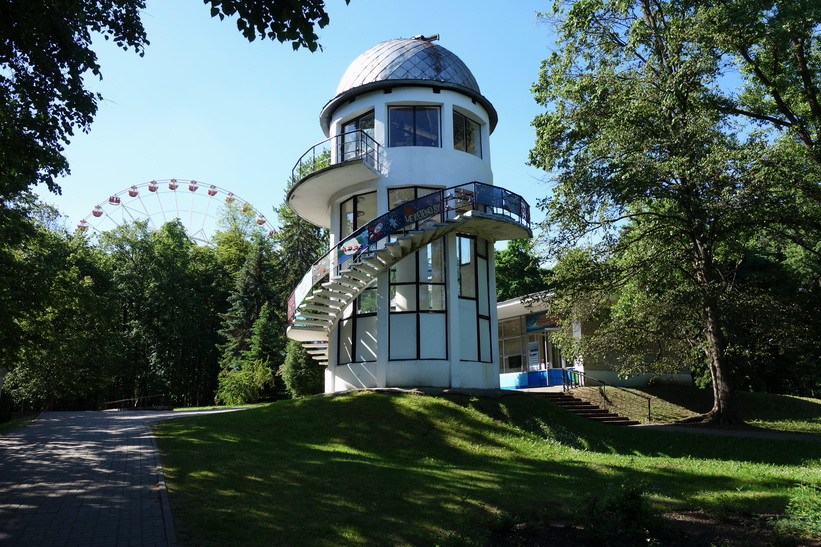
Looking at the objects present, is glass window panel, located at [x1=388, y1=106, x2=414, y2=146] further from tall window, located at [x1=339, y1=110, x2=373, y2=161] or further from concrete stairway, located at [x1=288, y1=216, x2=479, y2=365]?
concrete stairway, located at [x1=288, y1=216, x2=479, y2=365]

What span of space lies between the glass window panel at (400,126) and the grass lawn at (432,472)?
27.8 ft

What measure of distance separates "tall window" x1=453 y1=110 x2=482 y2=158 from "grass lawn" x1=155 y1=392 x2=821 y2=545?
885 centimetres

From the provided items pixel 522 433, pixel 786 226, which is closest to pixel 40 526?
pixel 522 433

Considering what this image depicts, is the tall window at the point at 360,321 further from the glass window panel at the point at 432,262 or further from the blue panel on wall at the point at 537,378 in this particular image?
the blue panel on wall at the point at 537,378

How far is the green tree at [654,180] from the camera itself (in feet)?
60.0

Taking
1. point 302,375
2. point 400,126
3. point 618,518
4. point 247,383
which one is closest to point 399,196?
point 400,126

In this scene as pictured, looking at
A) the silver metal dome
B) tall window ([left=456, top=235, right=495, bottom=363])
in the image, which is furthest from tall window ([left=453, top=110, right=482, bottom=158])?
tall window ([left=456, top=235, right=495, bottom=363])

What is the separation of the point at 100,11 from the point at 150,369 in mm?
38640

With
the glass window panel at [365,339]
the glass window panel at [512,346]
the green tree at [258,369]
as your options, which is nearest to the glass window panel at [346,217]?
the glass window panel at [365,339]

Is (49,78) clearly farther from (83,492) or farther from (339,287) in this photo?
(339,287)

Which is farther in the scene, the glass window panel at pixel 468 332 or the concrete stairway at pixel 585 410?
the concrete stairway at pixel 585 410

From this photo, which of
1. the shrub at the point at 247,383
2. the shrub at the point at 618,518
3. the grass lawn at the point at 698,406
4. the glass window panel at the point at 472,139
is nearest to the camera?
the shrub at the point at 618,518

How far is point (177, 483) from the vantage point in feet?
30.2

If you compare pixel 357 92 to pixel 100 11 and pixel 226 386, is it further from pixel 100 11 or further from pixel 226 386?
pixel 226 386
